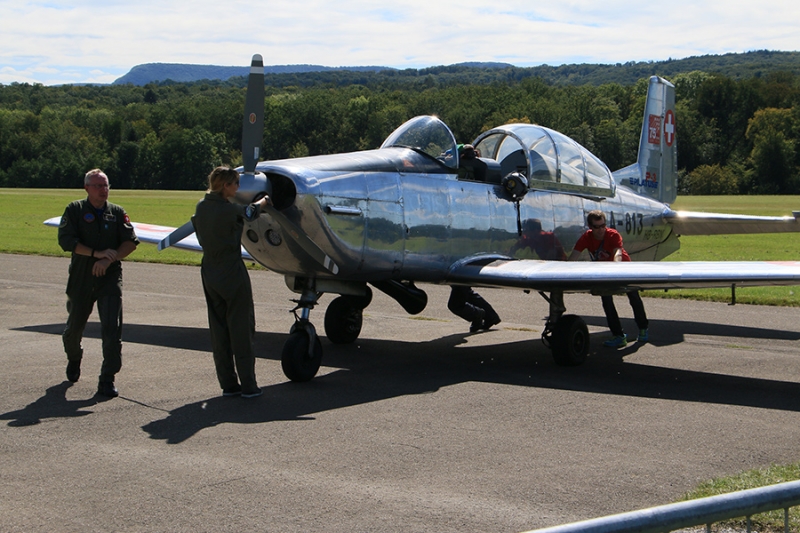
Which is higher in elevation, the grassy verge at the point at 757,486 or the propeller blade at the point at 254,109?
the propeller blade at the point at 254,109

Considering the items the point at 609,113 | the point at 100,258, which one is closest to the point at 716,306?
the point at 100,258

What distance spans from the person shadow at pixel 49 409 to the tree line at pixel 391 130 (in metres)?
85.8

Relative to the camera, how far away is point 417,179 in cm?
955

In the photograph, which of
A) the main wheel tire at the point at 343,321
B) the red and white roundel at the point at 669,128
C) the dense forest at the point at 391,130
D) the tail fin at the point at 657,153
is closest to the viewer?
the main wheel tire at the point at 343,321

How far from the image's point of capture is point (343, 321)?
10.8m

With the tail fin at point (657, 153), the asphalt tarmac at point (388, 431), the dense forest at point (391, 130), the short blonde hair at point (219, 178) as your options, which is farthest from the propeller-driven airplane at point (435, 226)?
the dense forest at point (391, 130)

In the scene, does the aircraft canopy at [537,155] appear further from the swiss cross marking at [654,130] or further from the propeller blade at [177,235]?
the propeller blade at [177,235]

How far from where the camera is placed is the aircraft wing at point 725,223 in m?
11.8

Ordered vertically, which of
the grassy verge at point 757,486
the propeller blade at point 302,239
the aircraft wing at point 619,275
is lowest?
the grassy verge at point 757,486

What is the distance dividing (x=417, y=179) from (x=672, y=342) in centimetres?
424

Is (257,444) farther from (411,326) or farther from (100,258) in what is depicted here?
(411,326)

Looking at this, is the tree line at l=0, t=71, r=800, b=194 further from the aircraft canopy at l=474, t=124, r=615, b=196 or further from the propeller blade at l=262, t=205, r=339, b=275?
the propeller blade at l=262, t=205, r=339, b=275

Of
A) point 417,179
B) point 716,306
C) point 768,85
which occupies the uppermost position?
point 768,85

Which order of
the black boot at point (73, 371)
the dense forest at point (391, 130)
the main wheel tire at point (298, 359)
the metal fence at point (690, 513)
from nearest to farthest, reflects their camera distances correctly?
1. the metal fence at point (690, 513)
2. the black boot at point (73, 371)
3. the main wheel tire at point (298, 359)
4. the dense forest at point (391, 130)
